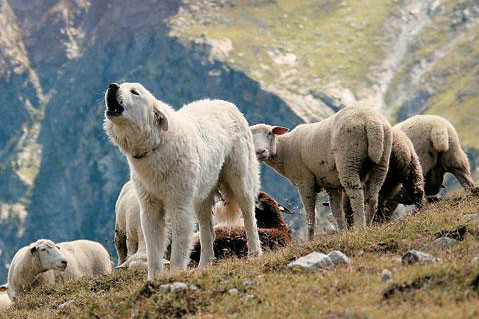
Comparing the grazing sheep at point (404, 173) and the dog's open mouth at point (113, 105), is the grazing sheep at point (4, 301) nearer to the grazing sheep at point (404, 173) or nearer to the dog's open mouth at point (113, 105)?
the dog's open mouth at point (113, 105)

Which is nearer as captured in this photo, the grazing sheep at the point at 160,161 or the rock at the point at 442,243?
the rock at the point at 442,243

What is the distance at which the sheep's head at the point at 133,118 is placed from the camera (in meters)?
13.8

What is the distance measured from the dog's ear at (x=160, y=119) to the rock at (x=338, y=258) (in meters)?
3.51

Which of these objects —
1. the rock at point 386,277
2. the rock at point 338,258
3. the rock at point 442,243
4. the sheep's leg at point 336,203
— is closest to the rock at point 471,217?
the rock at point 442,243

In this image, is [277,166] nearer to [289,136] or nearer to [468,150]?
[289,136]

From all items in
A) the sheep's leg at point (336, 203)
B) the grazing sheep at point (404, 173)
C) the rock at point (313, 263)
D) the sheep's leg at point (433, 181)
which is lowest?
the sheep's leg at point (433, 181)

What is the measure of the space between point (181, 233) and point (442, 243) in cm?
386

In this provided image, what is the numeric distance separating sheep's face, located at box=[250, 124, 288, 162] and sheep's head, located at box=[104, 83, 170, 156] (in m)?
7.68

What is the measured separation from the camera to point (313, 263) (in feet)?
38.0

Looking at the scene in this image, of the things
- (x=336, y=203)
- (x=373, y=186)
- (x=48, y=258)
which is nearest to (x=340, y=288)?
(x=373, y=186)

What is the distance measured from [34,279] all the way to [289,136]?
640cm

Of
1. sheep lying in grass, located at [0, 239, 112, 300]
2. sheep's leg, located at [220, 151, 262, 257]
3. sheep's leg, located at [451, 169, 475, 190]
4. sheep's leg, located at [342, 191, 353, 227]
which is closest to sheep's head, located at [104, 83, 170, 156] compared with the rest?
sheep's leg, located at [220, 151, 262, 257]

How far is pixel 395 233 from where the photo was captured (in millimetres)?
13352

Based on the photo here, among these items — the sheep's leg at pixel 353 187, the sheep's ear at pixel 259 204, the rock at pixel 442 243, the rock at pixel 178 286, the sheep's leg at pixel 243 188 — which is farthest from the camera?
the sheep's ear at pixel 259 204
